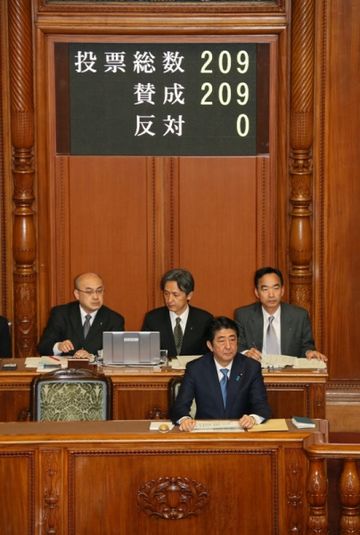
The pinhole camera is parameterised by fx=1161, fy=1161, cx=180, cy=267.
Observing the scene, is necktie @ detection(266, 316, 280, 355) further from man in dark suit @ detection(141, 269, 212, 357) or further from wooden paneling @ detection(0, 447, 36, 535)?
wooden paneling @ detection(0, 447, 36, 535)

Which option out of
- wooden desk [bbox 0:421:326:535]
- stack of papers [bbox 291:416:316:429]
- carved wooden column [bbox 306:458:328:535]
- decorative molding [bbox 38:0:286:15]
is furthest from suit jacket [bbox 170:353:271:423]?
decorative molding [bbox 38:0:286:15]

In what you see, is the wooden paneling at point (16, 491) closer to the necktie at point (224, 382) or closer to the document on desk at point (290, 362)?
the necktie at point (224, 382)

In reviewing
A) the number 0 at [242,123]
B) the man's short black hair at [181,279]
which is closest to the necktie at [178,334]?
the man's short black hair at [181,279]

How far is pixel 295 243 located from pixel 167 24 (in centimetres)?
164

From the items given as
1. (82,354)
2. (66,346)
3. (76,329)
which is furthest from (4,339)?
(82,354)

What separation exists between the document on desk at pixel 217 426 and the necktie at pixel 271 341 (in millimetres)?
1879

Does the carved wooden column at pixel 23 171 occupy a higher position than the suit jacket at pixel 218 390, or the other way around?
the carved wooden column at pixel 23 171

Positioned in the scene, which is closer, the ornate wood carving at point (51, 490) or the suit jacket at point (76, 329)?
the ornate wood carving at point (51, 490)

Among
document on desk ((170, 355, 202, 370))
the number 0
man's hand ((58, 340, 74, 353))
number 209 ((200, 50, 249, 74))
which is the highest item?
number 209 ((200, 50, 249, 74))

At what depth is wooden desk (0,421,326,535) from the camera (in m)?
4.54

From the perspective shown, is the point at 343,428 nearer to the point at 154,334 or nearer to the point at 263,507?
the point at 154,334

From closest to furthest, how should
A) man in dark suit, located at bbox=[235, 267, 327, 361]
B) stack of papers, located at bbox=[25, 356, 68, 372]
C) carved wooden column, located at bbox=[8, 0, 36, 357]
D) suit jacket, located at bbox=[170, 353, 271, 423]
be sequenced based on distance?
suit jacket, located at bbox=[170, 353, 271, 423], stack of papers, located at bbox=[25, 356, 68, 372], man in dark suit, located at bbox=[235, 267, 327, 361], carved wooden column, located at bbox=[8, 0, 36, 357]

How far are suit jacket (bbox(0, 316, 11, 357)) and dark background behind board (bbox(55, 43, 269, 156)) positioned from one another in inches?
52.3

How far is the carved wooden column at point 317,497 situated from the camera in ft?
14.6
